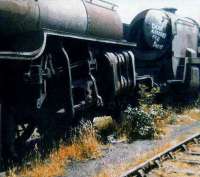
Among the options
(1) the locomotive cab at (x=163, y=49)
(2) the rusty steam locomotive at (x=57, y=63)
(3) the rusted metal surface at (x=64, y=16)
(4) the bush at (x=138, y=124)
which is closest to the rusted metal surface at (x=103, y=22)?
(2) the rusty steam locomotive at (x=57, y=63)

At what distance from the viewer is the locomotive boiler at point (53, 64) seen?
687 centimetres

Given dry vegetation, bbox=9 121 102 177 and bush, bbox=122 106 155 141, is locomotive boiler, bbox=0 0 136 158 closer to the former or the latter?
dry vegetation, bbox=9 121 102 177

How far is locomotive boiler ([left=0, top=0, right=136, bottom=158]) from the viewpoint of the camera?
687 cm

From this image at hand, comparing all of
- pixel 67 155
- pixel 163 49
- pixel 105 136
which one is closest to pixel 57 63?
pixel 67 155

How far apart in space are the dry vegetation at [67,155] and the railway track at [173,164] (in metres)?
1.30

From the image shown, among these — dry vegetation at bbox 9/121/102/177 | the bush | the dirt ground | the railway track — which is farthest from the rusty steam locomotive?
the railway track

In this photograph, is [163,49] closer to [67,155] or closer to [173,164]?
[67,155]

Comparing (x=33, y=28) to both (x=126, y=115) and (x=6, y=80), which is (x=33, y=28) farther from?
(x=126, y=115)

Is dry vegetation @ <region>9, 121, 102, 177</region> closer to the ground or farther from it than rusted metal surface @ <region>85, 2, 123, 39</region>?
closer to the ground

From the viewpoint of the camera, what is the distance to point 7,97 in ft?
23.1

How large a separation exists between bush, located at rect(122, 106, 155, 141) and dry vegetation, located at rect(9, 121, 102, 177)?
1357mm

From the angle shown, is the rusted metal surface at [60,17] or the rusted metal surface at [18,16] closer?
the rusted metal surface at [18,16]

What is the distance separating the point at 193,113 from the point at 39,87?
861cm

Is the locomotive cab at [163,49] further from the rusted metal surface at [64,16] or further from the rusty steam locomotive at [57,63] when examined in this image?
the rusted metal surface at [64,16]
